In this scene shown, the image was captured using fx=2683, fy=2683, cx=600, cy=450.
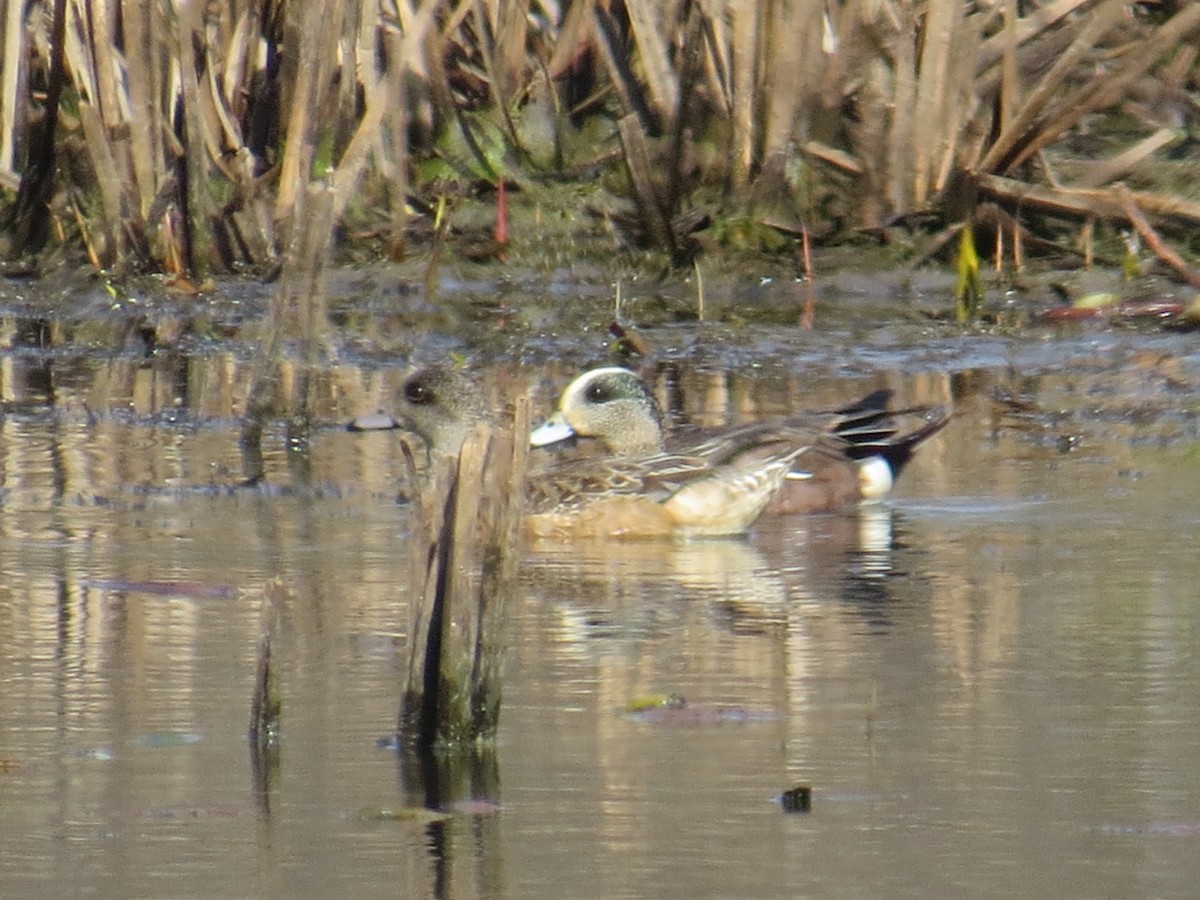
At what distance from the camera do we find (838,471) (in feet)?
23.6

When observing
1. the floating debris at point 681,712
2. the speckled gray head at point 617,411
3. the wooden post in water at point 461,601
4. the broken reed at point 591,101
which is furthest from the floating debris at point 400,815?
Result: the broken reed at point 591,101

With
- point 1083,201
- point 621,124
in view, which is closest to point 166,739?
point 621,124

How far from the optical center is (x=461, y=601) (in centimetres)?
386

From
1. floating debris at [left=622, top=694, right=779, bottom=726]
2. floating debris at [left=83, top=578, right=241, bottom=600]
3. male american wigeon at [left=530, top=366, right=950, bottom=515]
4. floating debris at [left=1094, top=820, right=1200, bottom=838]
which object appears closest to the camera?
floating debris at [left=1094, top=820, right=1200, bottom=838]

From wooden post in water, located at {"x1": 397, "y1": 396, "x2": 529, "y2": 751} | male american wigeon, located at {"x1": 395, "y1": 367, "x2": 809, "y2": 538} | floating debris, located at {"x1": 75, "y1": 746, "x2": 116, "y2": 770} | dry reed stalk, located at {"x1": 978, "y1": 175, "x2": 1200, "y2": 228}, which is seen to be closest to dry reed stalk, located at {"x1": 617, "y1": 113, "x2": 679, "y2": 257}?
dry reed stalk, located at {"x1": 978, "y1": 175, "x2": 1200, "y2": 228}

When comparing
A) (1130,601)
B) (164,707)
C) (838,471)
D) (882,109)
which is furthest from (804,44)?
(164,707)

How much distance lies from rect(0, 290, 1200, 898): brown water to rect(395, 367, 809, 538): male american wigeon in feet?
0.40

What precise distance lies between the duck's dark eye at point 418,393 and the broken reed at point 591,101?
2.42 meters

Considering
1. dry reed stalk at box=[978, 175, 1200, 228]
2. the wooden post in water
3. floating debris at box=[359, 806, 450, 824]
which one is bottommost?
floating debris at box=[359, 806, 450, 824]

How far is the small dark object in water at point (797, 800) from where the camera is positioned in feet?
11.8

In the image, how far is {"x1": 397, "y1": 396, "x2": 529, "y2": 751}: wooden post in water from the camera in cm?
386

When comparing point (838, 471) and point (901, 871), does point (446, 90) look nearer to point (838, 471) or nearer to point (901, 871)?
point (838, 471)

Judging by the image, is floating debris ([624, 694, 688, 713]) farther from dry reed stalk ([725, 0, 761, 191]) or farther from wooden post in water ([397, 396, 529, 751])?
dry reed stalk ([725, 0, 761, 191])

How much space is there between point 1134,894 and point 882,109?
7.91 m
